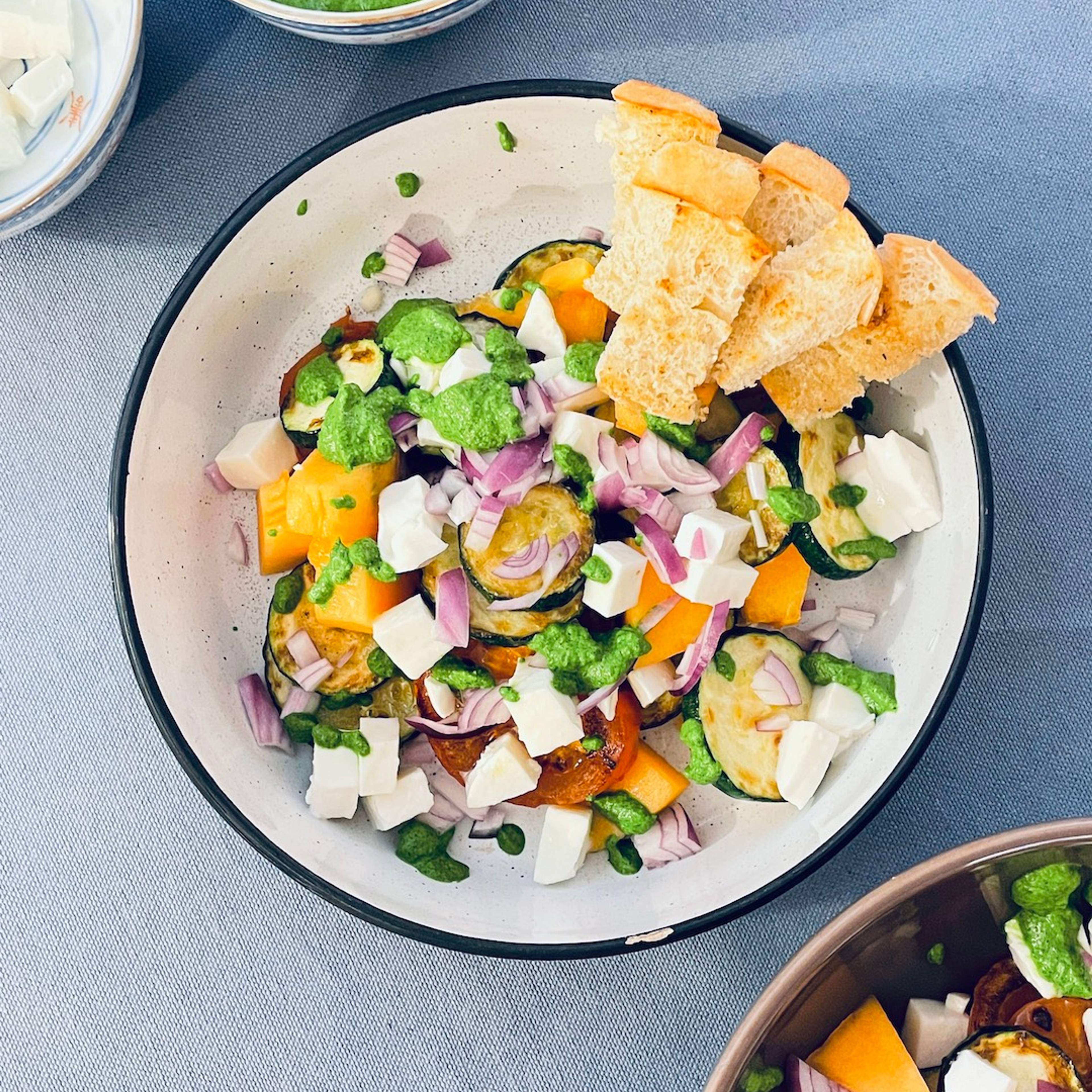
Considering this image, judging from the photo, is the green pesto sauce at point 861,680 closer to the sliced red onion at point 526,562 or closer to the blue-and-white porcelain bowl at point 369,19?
the sliced red onion at point 526,562

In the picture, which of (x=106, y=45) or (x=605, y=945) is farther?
(x=106, y=45)

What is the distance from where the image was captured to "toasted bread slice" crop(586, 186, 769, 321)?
134 centimetres

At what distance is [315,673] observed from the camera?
5.17 ft

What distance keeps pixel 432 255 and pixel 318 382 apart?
0.90 ft

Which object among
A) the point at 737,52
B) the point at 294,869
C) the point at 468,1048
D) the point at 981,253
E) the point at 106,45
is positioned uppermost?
the point at 106,45

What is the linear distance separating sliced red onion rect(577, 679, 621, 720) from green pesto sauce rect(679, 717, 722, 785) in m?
0.12

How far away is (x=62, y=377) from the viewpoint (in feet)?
5.77

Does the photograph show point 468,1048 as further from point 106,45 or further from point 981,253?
point 106,45

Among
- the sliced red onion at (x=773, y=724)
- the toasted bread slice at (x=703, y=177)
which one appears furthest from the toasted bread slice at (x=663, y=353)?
the sliced red onion at (x=773, y=724)

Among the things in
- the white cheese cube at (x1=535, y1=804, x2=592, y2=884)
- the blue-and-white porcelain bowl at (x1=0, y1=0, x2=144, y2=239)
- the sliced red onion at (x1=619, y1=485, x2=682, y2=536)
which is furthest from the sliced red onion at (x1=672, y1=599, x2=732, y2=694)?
the blue-and-white porcelain bowl at (x1=0, y1=0, x2=144, y2=239)

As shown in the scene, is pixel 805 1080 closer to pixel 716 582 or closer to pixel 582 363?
pixel 716 582

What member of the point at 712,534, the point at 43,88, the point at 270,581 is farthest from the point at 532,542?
the point at 43,88

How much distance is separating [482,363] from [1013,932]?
3.38 feet

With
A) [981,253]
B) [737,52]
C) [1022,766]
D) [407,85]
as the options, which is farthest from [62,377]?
[1022,766]
